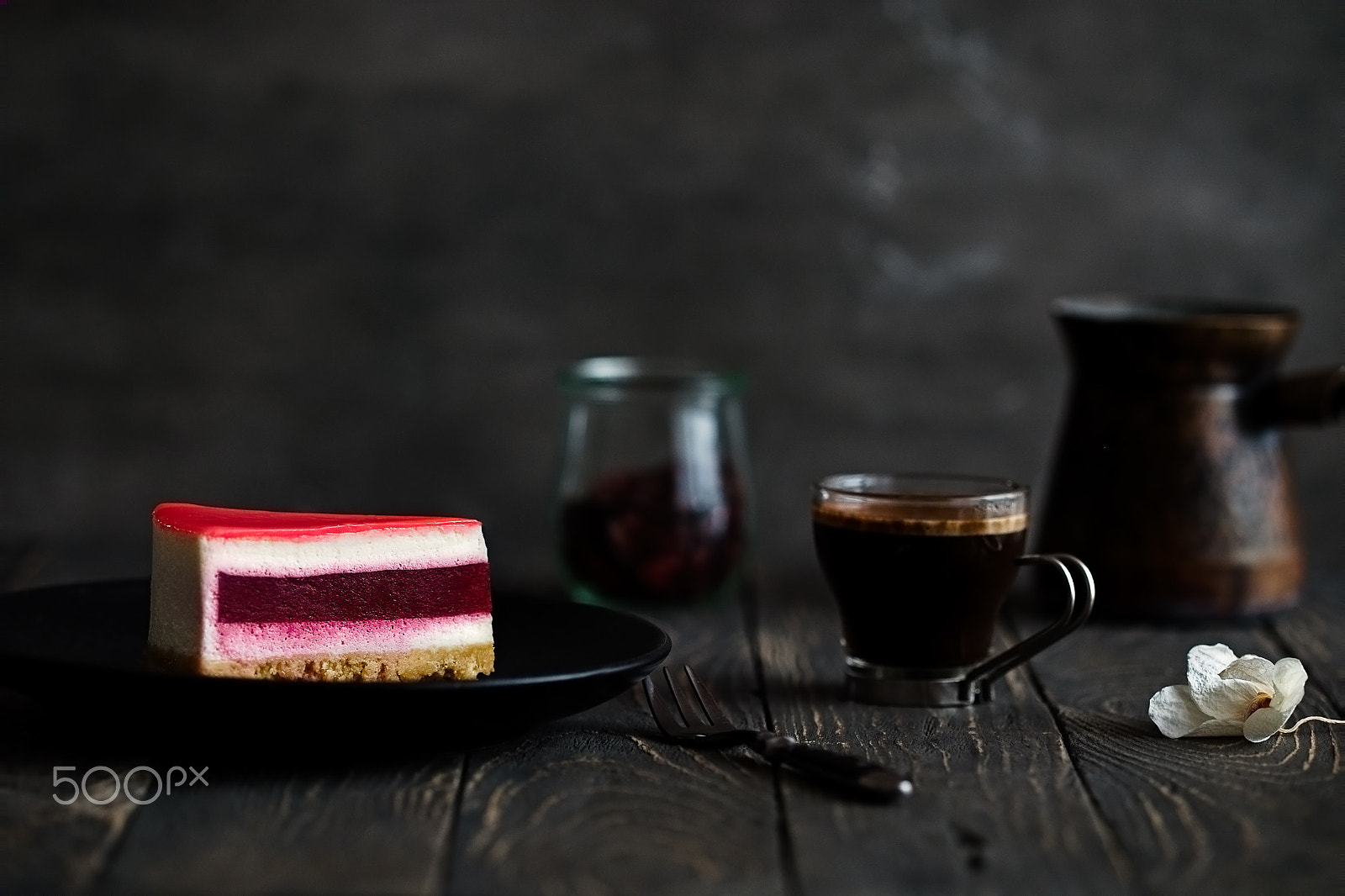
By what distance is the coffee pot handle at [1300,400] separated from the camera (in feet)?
5.66

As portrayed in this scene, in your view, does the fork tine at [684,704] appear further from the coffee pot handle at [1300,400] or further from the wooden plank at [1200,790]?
the coffee pot handle at [1300,400]

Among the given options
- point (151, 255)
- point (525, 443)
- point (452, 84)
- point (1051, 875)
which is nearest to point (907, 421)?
point (525, 443)

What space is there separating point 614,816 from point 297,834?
23 centimetres

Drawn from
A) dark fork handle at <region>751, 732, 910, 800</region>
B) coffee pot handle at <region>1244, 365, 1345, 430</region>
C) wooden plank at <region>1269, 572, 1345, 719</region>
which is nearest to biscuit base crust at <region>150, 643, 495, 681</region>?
dark fork handle at <region>751, 732, 910, 800</region>

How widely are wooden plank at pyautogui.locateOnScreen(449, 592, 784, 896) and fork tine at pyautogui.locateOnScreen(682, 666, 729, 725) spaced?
42 millimetres

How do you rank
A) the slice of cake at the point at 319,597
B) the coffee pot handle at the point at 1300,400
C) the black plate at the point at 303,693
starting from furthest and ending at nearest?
1. the coffee pot handle at the point at 1300,400
2. the slice of cake at the point at 319,597
3. the black plate at the point at 303,693

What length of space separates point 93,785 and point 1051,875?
718 mm

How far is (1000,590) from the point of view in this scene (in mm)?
1418

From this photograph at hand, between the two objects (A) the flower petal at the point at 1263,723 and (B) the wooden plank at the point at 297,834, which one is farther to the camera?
(A) the flower petal at the point at 1263,723

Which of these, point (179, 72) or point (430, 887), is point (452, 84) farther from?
point (430, 887)

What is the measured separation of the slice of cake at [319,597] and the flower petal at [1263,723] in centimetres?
68

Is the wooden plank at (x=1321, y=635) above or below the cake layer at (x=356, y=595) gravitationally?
below

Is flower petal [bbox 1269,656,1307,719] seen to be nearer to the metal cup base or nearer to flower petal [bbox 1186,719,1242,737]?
flower petal [bbox 1186,719,1242,737]
